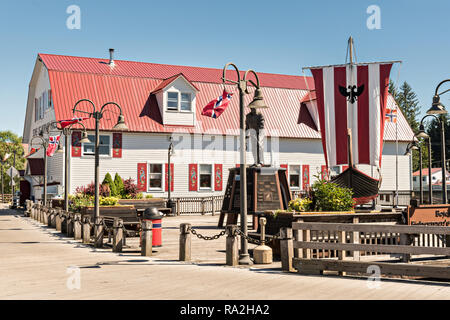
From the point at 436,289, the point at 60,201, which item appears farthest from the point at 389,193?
the point at 436,289

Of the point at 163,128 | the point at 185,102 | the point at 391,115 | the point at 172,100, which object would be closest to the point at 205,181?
the point at 163,128

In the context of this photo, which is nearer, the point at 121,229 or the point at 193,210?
the point at 121,229

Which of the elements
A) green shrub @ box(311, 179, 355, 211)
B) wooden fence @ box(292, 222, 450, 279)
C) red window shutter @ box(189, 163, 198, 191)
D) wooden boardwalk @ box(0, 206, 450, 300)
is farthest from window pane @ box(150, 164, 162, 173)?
wooden fence @ box(292, 222, 450, 279)

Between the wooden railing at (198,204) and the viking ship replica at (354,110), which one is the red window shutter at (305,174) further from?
the viking ship replica at (354,110)

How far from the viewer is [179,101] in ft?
110

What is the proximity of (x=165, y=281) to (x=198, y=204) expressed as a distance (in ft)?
79.4

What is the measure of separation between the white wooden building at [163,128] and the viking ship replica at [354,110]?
47.9ft

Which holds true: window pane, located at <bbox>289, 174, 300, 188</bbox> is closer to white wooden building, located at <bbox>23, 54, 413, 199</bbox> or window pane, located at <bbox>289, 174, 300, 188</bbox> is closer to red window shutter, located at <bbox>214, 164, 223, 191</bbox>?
white wooden building, located at <bbox>23, 54, 413, 199</bbox>

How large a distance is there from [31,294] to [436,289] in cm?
622

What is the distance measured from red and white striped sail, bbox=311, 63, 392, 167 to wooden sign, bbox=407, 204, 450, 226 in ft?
20.7

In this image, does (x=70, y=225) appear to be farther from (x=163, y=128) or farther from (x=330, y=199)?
(x=163, y=128)

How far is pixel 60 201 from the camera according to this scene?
2767cm

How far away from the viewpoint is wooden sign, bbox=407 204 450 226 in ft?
40.4
